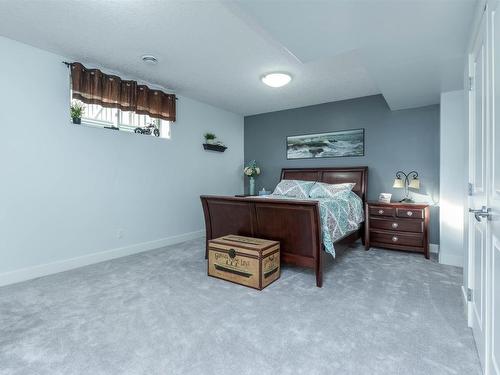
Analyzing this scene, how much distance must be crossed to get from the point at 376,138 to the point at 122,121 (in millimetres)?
3895

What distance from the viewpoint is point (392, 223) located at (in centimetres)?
380

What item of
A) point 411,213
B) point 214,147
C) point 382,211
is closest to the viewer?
point 411,213

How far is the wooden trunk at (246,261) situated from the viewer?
2568 mm

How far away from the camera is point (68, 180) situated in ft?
10.4


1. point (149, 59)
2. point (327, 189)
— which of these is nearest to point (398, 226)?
point (327, 189)

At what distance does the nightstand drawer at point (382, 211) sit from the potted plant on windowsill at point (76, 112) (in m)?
4.05

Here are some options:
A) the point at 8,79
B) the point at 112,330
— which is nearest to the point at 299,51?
the point at 112,330

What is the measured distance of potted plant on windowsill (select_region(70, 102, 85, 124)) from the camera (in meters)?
3.18

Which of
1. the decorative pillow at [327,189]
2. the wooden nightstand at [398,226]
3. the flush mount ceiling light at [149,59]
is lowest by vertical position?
the wooden nightstand at [398,226]

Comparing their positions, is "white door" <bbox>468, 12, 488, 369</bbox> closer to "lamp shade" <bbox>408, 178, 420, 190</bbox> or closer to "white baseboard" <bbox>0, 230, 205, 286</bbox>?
"lamp shade" <bbox>408, 178, 420, 190</bbox>

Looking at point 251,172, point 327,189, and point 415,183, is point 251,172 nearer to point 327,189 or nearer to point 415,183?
point 327,189

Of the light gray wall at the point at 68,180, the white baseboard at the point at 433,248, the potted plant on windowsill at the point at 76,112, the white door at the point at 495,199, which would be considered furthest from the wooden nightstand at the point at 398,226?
the potted plant on windowsill at the point at 76,112

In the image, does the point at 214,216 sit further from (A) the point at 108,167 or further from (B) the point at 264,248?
(A) the point at 108,167

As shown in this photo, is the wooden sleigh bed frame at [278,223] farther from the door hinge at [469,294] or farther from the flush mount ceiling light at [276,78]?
the flush mount ceiling light at [276,78]
